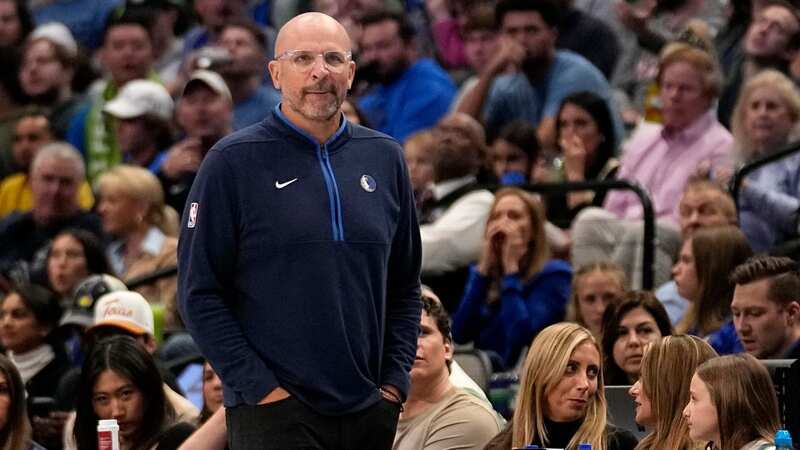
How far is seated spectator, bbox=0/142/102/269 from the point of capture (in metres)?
12.4


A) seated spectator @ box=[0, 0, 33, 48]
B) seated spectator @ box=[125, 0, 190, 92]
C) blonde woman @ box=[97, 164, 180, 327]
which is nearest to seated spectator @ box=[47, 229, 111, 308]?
blonde woman @ box=[97, 164, 180, 327]

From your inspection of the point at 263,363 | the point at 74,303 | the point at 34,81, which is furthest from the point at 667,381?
the point at 34,81

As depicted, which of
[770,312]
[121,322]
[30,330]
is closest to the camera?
[770,312]

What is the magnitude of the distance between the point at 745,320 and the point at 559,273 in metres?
2.09

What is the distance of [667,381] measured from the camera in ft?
21.6

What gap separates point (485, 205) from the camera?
34.4ft

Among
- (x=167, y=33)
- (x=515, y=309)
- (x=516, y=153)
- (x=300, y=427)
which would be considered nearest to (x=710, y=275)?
(x=515, y=309)

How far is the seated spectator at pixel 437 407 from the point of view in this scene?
7.36m

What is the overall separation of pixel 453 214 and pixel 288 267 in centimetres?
505

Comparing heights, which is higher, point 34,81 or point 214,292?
point 214,292

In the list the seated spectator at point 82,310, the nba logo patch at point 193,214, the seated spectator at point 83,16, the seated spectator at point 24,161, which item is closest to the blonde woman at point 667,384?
the nba logo patch at point 193,214

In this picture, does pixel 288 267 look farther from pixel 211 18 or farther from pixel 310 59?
pixel 211 18

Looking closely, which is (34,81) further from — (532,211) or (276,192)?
(276,192)

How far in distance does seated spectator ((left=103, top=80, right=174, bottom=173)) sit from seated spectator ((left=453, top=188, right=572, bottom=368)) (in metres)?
3.99
